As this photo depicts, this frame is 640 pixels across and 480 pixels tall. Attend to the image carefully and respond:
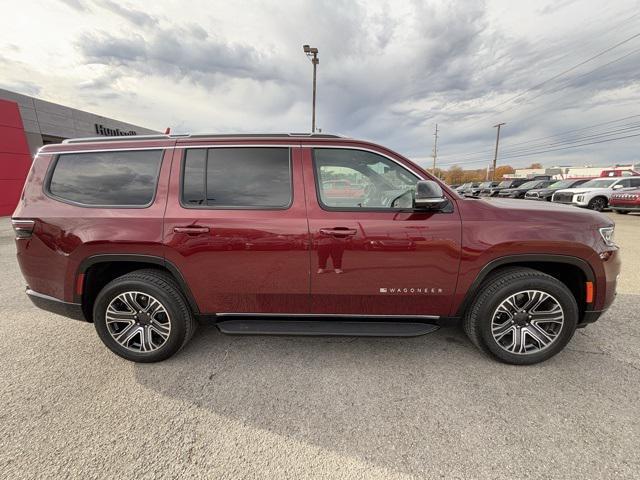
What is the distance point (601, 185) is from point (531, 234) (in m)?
17.8

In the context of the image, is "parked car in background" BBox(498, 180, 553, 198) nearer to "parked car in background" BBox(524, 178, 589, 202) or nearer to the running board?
"parked car in background" BBox(524, 178, 589, 202)

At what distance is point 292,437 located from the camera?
6.15ft

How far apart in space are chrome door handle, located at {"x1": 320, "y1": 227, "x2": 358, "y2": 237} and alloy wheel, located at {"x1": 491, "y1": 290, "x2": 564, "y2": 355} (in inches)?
54.8

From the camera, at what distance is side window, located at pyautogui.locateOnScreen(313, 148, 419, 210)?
8.12 feet

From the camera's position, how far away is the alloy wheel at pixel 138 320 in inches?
101

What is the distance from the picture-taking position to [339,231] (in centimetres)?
236

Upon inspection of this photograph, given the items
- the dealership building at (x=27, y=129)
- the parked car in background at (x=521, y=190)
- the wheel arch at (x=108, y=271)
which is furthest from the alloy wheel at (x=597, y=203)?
the dealership building at (x=27, y=129)

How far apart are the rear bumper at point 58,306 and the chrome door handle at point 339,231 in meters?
2.25

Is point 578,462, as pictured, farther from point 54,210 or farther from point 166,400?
point 54,210

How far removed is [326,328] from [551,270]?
2.12 m

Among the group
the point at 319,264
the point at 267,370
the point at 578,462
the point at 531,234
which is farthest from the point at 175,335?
the point at 531,234

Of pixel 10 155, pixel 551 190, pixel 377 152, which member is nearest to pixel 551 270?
pixel 377 152

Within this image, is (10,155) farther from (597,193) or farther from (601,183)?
(601,183)

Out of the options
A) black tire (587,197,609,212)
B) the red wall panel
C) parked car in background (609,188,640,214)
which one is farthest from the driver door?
the red wall panel
